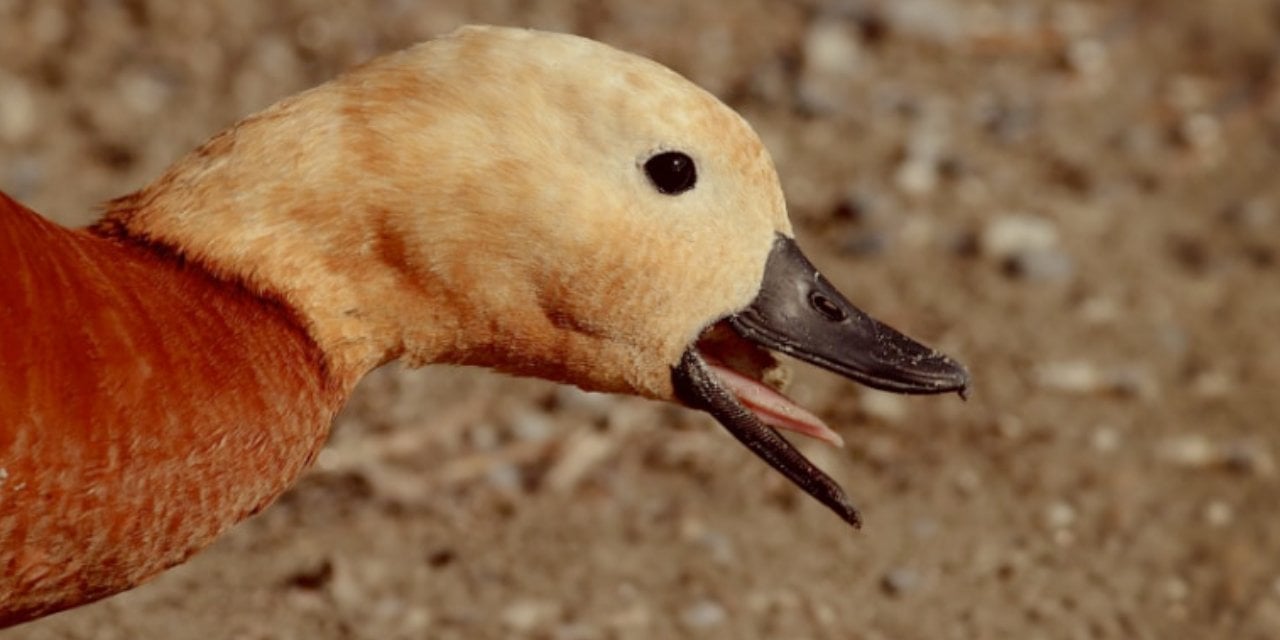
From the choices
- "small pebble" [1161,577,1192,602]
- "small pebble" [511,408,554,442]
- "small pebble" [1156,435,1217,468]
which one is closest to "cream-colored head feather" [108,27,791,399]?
"small pebble" [511,408,554,442]

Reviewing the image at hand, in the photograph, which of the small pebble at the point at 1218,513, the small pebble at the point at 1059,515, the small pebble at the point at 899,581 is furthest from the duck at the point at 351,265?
the small pebble at the point at 1218,513

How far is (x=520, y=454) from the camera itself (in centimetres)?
446

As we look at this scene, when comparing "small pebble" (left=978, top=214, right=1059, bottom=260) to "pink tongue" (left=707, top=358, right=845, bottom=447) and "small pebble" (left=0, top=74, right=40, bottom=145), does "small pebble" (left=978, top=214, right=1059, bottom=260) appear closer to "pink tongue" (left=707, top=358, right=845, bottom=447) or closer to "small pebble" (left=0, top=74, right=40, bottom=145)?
"pink tongue" (left=707, top=358, right=845, bottom=447)

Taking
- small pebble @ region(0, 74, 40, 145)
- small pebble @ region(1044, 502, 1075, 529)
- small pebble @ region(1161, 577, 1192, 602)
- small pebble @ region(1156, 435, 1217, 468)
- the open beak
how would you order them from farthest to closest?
small pebble @ region(0, 74, 40, 145)
small pebble @ region(1156, 435, 1217, 468)
small pebble @ region(1044, 502, 1075, 529)
small pebble @ region(1161, 577, 1192, 602)
the open beak

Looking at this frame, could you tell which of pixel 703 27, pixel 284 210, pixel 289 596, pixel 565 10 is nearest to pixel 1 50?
pixel 565 10

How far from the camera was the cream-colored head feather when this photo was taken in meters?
2.78

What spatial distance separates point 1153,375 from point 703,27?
6.03ft

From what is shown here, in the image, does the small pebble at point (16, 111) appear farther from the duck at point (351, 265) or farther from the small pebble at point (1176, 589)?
the small pebble at point (1176, 589)

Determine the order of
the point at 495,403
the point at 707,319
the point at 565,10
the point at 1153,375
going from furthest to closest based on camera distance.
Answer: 1. the point at 565,10
2. the point at 1153,375
3. the point at 495,403
4. the point at 707,319

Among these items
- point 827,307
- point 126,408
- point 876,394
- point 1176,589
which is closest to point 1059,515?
point 1176,589

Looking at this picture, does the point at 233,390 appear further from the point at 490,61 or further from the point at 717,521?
the point at 717,521

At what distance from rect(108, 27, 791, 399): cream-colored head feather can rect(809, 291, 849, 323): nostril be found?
205 mm

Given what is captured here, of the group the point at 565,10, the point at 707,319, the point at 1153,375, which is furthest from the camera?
the point at 565,10

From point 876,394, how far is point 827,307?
1712 mm
